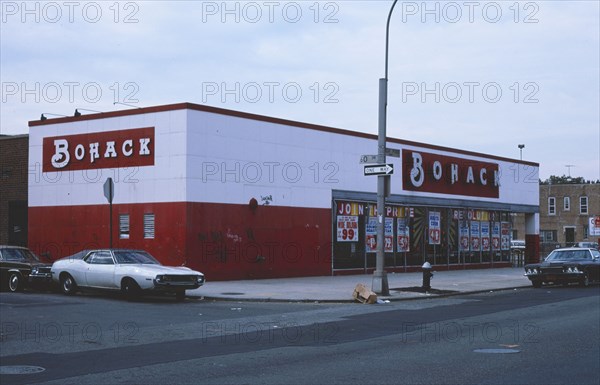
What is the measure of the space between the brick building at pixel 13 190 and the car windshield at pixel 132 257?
1193cm

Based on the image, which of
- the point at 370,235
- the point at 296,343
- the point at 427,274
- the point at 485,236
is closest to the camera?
the point at 296,343

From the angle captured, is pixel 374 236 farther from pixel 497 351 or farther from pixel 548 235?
pixel 548 235

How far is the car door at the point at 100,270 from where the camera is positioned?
20.2 meters

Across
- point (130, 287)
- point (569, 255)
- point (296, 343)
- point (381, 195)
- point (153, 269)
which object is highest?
point (381, 195)

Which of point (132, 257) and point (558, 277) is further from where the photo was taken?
point (558, 277)

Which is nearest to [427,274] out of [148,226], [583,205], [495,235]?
[148,226]

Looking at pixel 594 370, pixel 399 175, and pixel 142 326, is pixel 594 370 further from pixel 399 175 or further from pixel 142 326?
pixel 399 175

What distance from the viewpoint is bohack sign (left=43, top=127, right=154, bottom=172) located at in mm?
27203

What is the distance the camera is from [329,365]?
33.1 ft

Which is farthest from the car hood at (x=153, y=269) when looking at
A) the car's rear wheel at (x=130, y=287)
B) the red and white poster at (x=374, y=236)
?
the red and white poster at (x=374, y=236)

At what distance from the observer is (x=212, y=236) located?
88.0ft

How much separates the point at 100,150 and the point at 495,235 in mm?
24636

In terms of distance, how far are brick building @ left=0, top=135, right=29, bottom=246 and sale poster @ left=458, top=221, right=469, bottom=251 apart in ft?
71.9

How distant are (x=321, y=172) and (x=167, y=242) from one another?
8.05 m
